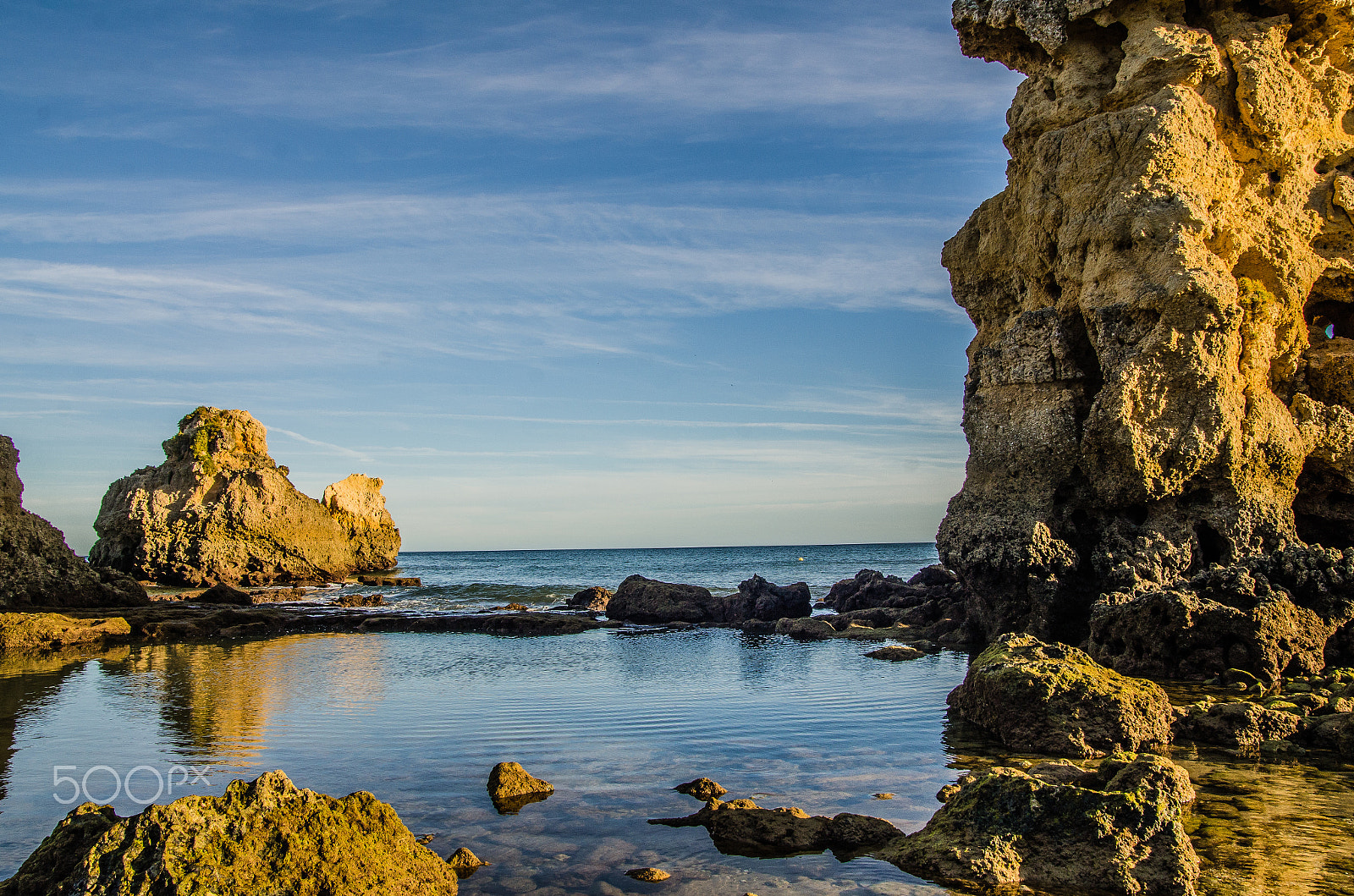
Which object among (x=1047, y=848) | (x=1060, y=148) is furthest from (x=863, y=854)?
(x=1060, y=148)

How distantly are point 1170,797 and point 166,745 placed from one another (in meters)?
10.2

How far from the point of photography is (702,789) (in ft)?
26.7

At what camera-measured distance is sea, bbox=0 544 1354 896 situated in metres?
6.46

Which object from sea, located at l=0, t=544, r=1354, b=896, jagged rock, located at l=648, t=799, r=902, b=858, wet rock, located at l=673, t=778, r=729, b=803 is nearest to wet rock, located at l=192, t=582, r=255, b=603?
sea, located at l=0, t=544, r=1354, b=896

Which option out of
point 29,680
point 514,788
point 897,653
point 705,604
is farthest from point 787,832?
point 705,604

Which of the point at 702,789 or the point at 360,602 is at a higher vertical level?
the point at 702,789

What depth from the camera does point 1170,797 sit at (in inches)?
246

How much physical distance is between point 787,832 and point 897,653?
12.0 meters

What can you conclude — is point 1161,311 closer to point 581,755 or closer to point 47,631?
point 581,755

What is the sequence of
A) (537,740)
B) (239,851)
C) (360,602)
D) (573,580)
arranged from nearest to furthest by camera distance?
1. (239,851)
2. (537,740)
3. (360,602)
4. (573,580)

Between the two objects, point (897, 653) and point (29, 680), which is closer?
point (29, 680)

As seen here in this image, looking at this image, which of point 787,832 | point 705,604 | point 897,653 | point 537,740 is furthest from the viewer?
point 705,604

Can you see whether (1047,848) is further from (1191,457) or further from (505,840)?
(1191,457)
